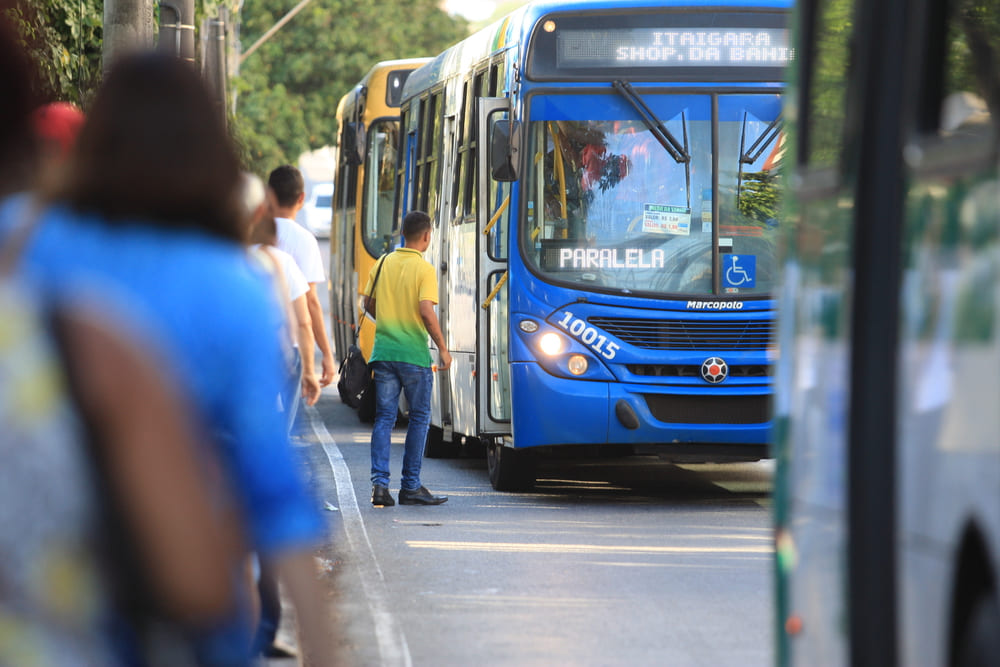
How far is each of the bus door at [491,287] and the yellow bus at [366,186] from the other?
5892 millimetres

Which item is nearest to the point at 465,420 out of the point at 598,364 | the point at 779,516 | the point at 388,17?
the point at 598,364

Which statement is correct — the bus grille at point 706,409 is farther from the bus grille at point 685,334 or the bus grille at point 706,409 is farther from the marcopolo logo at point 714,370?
the bus grille at point 685,334

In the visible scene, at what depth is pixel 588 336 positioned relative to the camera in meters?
12.1

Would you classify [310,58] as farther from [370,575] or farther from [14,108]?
[14,108]

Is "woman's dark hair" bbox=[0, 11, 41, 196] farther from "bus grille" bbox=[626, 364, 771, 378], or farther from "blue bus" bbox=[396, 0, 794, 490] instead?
"bus grille" bbox=[626, 364, 771, 378]

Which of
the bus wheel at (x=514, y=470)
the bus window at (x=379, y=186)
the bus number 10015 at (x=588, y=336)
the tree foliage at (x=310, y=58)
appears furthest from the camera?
the tree foliage at (x=310, y=58)

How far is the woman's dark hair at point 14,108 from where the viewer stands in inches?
98.8

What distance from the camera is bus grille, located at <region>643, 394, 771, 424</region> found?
1216 cm

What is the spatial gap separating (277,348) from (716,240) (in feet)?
31.7

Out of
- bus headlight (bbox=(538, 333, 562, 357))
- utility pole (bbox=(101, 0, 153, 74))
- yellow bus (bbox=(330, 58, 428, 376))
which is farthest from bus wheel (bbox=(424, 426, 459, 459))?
utility pole (bbox=(101, 0, 153, 74))

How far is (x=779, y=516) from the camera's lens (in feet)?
15.8

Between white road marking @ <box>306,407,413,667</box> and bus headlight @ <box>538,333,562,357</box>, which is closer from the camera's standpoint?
white road marking @ <box>306,407,413,667</box>

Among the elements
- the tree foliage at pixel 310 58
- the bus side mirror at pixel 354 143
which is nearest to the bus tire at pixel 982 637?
the bus side mirror at pixel 354 143

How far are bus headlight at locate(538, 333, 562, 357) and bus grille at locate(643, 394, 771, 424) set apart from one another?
0.64 metres
